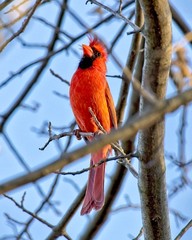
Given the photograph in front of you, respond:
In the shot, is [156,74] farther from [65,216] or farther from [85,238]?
[85,238]

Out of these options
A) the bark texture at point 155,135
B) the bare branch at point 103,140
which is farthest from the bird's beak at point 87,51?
the bare branch at point 103,140

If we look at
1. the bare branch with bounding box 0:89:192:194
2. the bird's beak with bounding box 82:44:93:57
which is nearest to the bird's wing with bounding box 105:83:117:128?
the bird's beak with bounding box 82:44:93:57

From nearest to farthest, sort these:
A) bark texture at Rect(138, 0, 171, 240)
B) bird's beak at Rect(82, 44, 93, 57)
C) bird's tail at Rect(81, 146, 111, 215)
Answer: bark texture at Rect(138, 0, 171, 240) < bird's tail at Rect(81, 146, 111, 215) < bird's beak at Rect(82, 44, 93, 57)

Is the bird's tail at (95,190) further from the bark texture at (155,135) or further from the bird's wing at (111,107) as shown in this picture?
the bark texture at (155,135)

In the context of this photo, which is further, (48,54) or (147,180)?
(48,54)

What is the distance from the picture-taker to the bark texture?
2.74m

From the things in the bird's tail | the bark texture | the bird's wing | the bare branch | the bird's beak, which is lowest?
the bare branch

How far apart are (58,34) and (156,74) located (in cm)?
236

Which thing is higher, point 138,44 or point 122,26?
point 122,26

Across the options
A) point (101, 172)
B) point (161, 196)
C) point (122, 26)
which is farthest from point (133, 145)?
point (161, 196)

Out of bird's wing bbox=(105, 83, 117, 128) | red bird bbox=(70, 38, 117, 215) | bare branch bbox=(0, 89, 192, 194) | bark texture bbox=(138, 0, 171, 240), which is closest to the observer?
bare branch bbox=(0, 89, 192, 194)

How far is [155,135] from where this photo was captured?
2.91 metres

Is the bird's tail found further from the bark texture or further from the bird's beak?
the bark texture

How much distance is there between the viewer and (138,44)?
4.86 meters
